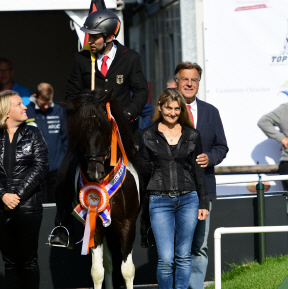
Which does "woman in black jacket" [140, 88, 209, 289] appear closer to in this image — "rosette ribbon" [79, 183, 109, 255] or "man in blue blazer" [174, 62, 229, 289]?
"rosette ribbon" [79, 183, 109, 255]

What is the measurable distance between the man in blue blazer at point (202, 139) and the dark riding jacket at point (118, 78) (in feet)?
1.34

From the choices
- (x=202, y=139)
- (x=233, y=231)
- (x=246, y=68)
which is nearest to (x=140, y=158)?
(x=202, y=139)

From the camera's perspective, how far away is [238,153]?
11.2 meters

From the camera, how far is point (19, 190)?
7836 millimetres

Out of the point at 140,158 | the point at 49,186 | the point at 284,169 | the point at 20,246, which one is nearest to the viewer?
the point at 140,158

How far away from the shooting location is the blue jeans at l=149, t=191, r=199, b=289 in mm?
7195

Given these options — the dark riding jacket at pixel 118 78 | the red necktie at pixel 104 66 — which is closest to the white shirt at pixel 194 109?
the dark riding jacket at pixel 118 78

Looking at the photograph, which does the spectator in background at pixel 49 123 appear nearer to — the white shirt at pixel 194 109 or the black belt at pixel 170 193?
the white shirt at pixel 194 109

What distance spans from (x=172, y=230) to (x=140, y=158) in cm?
72

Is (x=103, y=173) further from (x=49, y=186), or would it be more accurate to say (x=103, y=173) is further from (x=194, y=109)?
(x=49, y=186)

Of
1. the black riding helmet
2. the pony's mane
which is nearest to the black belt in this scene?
the pony's mane

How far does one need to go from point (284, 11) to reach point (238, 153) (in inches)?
81.0

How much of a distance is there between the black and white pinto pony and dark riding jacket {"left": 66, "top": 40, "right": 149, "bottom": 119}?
1.80ft

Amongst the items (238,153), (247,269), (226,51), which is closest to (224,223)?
(247,269)
